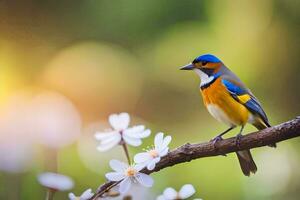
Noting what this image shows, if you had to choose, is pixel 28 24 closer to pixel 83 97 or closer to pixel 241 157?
pixel 83 97

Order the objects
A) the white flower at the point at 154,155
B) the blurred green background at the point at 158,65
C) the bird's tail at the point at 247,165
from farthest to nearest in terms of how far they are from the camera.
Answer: the blurred green background at the point at 158,65 → the bird's tail at the point at 247,165 → the white flower at the point at 154,155

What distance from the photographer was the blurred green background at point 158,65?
999mm

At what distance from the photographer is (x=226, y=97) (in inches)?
21.8

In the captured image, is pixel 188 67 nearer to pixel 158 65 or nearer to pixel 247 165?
pixel 247 165

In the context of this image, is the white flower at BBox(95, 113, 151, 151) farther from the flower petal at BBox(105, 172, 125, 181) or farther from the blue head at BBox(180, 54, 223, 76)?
the blue head at BBox(180, 54, 223, 76)

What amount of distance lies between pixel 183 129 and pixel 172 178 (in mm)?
195

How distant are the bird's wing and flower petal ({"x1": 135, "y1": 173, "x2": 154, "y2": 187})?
19cm

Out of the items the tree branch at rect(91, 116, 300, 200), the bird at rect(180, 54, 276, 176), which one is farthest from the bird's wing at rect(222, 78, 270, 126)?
the tree branch at rect(91, 116, 300, 200)

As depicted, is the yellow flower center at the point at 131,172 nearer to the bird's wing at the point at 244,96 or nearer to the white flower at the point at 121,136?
the white flower at the point at 121,136

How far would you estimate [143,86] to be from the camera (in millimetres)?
1356

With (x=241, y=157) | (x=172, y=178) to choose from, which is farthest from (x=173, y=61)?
(x=241, y=157)

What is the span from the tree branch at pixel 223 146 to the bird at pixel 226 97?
0.43 ft

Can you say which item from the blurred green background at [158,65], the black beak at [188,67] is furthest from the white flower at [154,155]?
the blurred green background at [158,65]

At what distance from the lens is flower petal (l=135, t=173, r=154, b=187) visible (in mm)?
331
